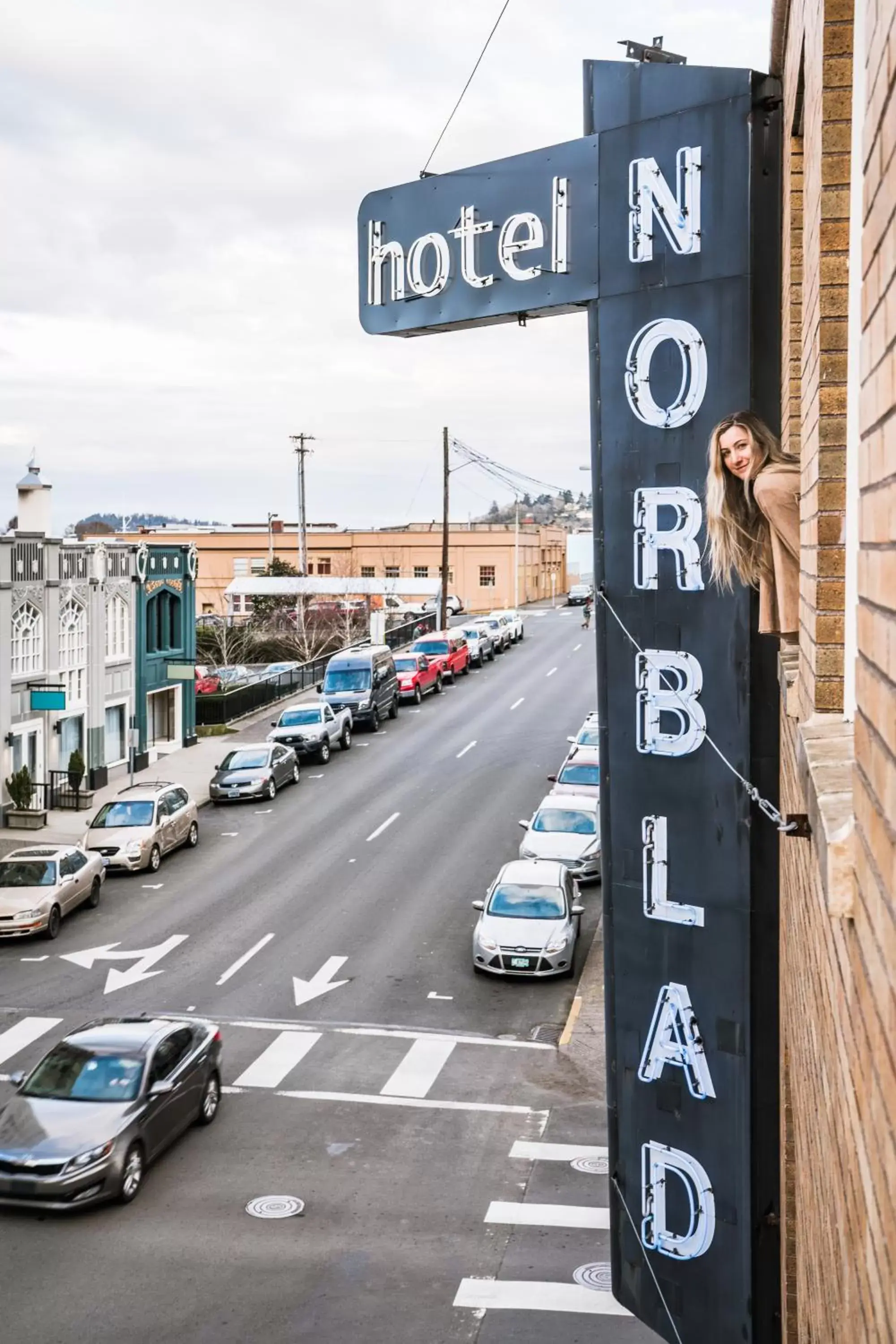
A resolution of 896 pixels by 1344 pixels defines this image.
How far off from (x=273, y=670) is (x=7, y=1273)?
43.7m

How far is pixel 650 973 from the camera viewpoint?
1002 centimetres

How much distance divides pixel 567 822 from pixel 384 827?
5910 millimetres

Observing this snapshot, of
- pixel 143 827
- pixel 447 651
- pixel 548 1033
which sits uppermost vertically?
pixel 447 651

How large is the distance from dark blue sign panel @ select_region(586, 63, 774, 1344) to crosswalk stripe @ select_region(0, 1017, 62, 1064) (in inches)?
457

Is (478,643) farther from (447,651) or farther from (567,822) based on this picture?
(567,822)

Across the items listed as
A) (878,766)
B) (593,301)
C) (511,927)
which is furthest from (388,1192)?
(878,766)

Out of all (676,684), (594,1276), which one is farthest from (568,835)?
(676,684)

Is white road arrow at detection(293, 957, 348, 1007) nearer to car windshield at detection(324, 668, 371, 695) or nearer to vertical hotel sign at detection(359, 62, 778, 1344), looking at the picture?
vertical hotel sign at detection(359, 62, 778, 1344)

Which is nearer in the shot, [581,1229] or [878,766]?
[878,766]

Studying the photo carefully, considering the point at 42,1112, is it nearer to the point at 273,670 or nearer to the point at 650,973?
the point at 650,973

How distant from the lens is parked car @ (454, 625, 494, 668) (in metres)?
58.9

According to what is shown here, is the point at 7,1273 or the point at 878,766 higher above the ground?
the point at 878,766

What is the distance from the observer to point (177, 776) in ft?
126

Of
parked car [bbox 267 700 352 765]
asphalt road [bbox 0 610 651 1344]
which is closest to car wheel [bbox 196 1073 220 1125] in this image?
asphalt road [bbox 0 610 651 1344]
